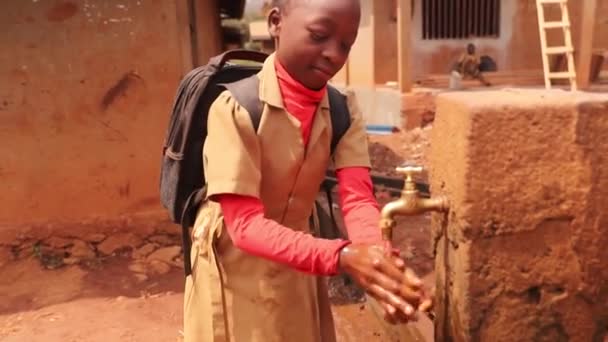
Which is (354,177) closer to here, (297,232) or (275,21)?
(297,232)

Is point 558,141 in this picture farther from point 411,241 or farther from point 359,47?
point 359,47

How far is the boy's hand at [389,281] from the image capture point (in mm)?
1098

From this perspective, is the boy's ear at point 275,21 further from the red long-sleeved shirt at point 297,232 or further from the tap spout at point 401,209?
the tap spout at point 401,209

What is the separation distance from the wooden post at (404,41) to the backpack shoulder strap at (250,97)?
5.71m

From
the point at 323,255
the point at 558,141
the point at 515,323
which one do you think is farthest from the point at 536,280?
the point at 323,255

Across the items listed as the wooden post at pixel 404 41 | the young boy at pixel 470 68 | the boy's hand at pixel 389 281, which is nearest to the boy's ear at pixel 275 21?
the boy's hand at pixel 389 281

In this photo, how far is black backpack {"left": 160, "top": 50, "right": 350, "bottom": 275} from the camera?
150 cm

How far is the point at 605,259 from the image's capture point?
135 centimetres

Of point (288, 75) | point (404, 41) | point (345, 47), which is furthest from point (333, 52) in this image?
point (404, 41)

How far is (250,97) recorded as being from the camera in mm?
1375

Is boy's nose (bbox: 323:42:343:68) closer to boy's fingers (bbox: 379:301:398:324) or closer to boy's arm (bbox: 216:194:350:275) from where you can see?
boy's arm (bbox: 216:194:350:275)

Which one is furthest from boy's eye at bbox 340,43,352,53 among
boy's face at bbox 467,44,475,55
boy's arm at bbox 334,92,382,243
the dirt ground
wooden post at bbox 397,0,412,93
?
boy's face at bbox 467,44,475,55

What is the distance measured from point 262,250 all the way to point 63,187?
3512 mm

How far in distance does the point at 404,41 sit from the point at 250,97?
580 cm
